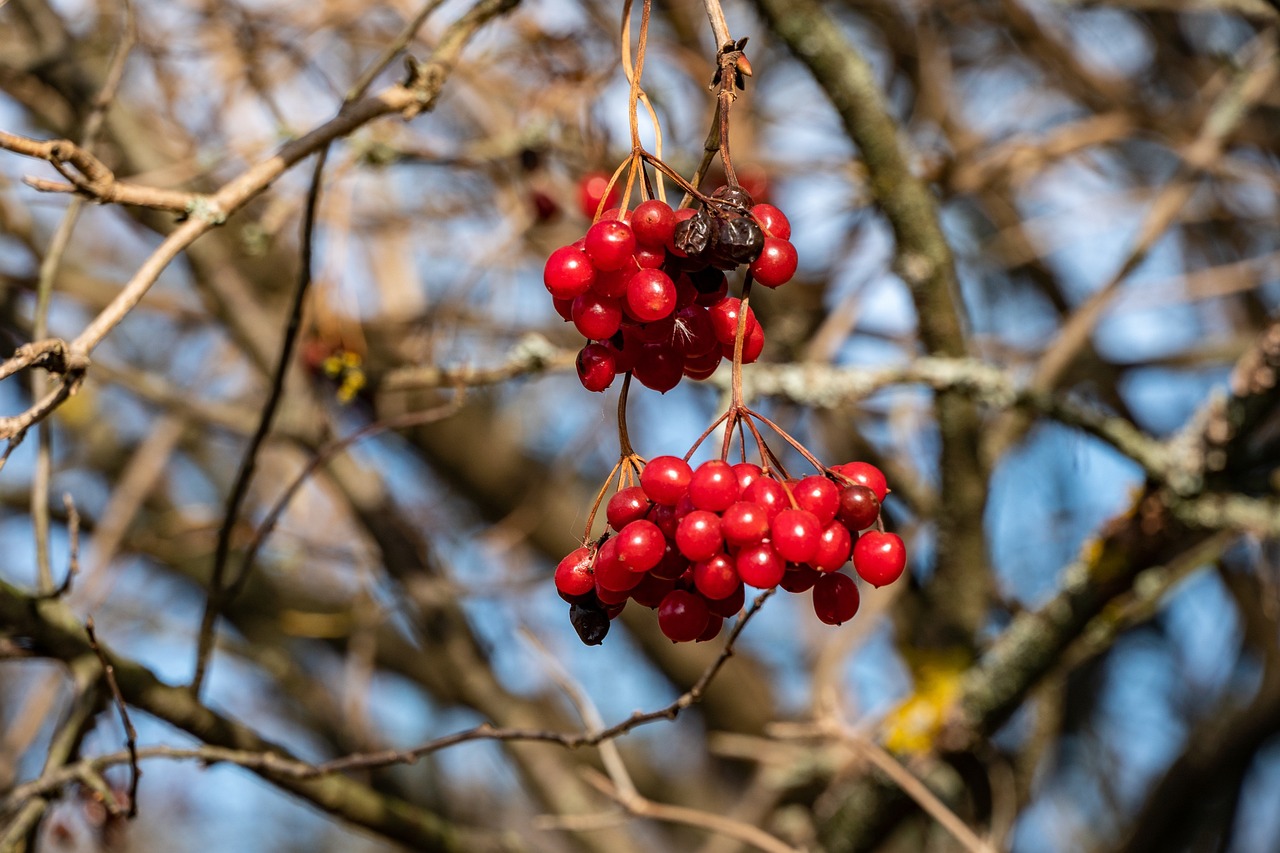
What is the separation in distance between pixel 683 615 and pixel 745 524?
0.13 meters

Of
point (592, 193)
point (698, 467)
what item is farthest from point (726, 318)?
point (592, 193)

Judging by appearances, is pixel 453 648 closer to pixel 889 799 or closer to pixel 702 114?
pixel 889 799

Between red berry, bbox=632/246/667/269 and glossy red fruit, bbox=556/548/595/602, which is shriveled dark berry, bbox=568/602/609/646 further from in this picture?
red berry, bbox=632/246/667/269

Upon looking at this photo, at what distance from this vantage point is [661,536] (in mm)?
920

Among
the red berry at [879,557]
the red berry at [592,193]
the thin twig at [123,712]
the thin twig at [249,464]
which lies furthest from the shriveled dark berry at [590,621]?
the red berry at [592,193]

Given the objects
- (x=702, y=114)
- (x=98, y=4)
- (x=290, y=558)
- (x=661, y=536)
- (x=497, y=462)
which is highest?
(x=702, y=114)

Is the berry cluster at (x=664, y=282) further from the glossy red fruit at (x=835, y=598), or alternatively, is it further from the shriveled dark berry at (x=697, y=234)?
the glossy red fruit at (x=835, y=598)

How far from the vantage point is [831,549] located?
2.97 ft

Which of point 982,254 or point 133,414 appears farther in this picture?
point 133,414

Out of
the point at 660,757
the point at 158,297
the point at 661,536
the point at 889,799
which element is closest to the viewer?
the point at 661,536

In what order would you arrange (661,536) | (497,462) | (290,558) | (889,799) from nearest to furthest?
(661,536), (889,799), (290,558), (497,462)

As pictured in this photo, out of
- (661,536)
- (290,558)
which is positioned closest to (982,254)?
(290,558)

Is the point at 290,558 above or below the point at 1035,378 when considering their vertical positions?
below

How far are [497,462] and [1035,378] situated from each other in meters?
1.93
